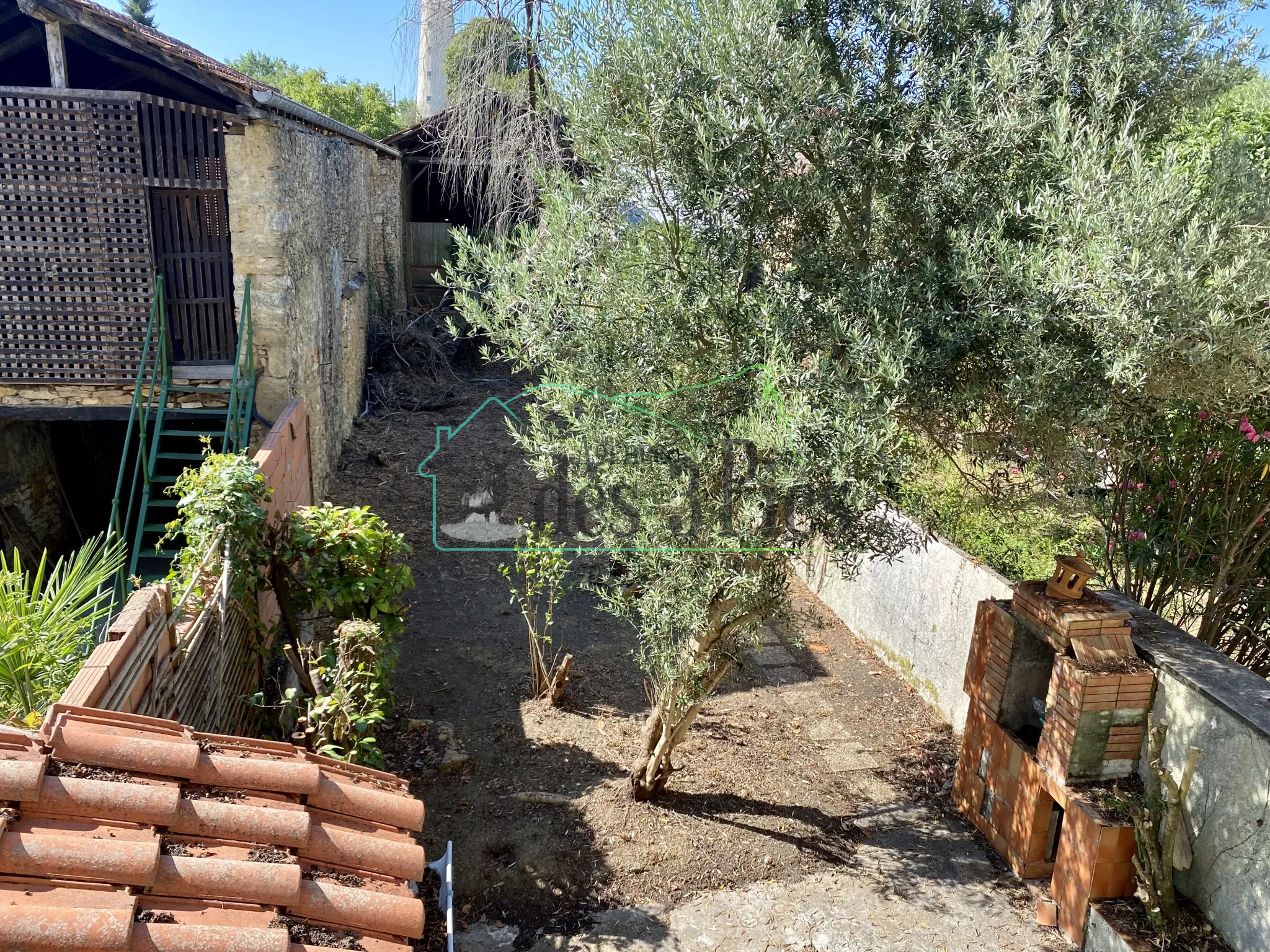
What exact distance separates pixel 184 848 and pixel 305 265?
736 centimetres

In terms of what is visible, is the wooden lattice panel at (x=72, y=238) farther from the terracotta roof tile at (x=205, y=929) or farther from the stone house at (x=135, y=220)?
the terracotta roof tile at (x=205, y=929)

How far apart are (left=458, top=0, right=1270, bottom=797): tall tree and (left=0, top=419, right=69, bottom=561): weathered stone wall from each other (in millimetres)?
7604

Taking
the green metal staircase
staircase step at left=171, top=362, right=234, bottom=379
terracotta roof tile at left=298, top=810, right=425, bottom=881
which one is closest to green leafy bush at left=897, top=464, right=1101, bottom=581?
terracotta roof tile at left=298, top=810, right=425, bottom=881

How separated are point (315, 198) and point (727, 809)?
7.99m

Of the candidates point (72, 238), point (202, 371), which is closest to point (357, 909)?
point (202, 371)

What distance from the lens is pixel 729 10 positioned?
3.62 meters

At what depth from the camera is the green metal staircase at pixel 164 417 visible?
7035 mm

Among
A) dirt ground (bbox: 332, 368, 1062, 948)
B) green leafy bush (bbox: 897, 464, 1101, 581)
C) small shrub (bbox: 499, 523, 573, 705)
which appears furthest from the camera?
small shrub (bbox: 499, 523, 573, 705)

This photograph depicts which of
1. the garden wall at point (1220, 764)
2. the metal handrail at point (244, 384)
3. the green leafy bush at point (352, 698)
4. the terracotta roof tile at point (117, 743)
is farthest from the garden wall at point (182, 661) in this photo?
the garden wall at point (1220, 764)

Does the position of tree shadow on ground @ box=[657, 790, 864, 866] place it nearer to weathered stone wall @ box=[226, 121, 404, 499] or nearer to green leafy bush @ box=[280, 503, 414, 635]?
green leafy bush @ box=[280, 503, 414, 635]

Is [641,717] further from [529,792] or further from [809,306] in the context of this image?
[809,306]

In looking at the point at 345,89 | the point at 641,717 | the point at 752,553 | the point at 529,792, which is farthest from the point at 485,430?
the point at 345,89

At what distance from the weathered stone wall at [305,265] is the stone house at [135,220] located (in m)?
0.02

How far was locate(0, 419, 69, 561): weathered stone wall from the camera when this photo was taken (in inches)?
355
